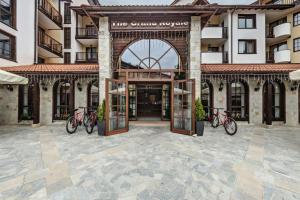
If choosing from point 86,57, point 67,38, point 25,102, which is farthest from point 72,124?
point 67,38

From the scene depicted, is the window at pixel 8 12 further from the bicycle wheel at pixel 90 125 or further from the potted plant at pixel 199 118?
the potted plant at pixel 199 118

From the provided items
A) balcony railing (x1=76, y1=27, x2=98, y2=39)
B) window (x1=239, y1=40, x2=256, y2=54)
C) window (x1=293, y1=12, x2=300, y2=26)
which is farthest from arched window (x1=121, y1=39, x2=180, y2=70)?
window (x1=293, y1=12, x2=300, y2=26)

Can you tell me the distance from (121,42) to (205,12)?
4257 millimetres

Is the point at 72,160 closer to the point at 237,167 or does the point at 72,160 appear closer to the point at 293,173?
the point at 237,167

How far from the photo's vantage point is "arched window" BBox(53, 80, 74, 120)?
1003 cm

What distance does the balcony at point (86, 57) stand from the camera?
1631cm

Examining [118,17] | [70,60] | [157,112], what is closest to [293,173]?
[118,17]

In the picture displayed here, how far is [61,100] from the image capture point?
10305 millimetres

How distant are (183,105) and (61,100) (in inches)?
313

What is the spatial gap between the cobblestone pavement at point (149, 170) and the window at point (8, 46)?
23.0 ft

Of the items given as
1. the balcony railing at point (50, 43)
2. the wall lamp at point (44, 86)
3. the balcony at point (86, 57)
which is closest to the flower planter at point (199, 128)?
the wall lamp at point (44, 86)

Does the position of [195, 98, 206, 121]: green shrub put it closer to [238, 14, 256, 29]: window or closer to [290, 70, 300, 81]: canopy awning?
[290, 70, 300, 81]: canopy awning

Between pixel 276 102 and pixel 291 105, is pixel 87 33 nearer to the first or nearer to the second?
pixel 276 102

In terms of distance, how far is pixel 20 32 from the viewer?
33.9ft
